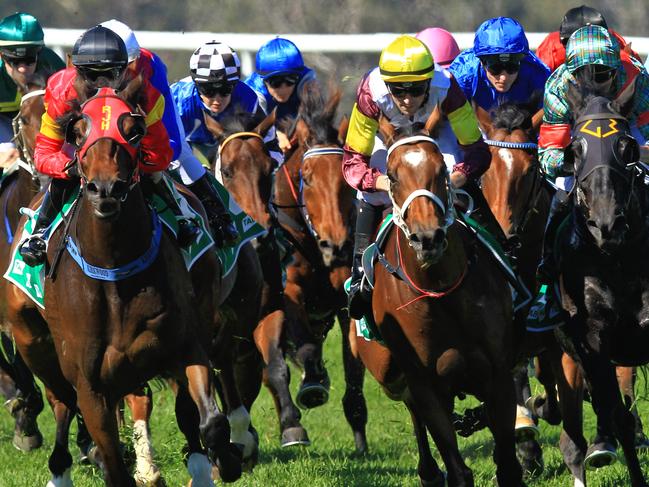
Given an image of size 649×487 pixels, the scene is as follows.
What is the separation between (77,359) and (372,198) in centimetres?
200

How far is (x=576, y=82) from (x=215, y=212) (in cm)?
229

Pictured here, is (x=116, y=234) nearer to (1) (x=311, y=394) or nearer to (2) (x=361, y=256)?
(2) (x=361, y=256)

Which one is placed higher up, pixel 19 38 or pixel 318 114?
pixel 19 38

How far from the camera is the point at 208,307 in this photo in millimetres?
7672

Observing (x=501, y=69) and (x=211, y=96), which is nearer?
(x=501, y=69)

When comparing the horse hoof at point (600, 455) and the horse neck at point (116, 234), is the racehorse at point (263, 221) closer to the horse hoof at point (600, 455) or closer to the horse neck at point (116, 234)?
the horse hoof at point (600, 455)

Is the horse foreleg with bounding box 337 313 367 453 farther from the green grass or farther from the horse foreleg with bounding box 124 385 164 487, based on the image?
the horse foreleg with bounding box 124 385 164 487

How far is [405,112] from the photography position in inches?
292

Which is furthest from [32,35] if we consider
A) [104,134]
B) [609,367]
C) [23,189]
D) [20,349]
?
[609,367]

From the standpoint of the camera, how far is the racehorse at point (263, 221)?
9.92 m

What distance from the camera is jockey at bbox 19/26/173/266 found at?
7.08m

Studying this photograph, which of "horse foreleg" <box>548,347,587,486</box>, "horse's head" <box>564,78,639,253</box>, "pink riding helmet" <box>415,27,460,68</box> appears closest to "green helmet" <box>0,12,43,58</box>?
"horse's head" <box>564,78,639,253</box>

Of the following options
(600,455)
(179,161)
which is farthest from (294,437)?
(600,455)

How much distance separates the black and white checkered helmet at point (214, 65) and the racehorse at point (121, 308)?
10.6 feet
